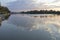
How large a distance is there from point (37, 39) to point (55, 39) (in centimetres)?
148

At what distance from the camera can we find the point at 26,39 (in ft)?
46.8

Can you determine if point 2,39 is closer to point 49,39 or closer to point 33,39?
point 33,39

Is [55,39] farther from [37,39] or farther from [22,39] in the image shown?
[22,39]

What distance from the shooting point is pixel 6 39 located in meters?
14.2

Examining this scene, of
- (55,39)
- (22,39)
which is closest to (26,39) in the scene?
(22,39)

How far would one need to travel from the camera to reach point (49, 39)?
1439 cm

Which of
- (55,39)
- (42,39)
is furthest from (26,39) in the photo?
(55,39)

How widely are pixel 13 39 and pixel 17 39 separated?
1.09 feet

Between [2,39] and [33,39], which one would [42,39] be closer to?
[33,39]

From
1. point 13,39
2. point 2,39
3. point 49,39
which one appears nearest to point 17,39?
point 13,39

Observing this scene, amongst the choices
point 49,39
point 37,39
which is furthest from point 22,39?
point 49,39

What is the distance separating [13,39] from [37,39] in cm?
199

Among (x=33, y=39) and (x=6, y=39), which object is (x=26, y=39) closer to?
(x=33, y=39)

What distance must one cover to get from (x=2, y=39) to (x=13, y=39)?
917 mm
